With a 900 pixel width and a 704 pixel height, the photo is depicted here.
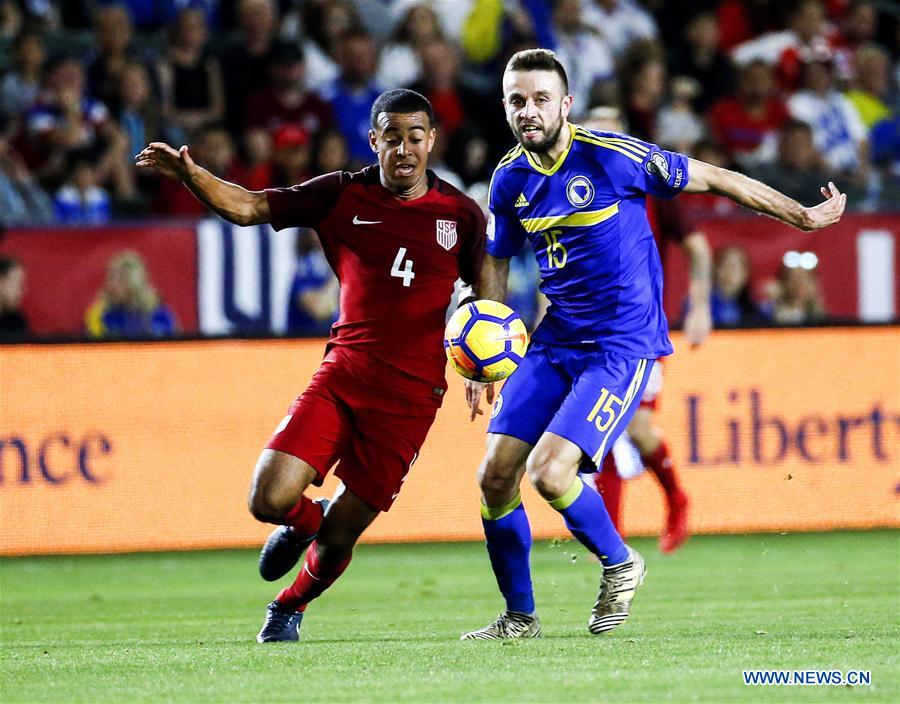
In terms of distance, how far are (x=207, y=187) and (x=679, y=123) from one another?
886 centimetres

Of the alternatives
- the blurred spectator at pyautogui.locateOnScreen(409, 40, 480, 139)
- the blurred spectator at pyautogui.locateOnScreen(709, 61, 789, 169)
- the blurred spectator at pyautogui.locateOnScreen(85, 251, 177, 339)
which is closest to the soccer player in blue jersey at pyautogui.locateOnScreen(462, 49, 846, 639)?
the blurred spectator at pyautogui.locateOnScreen(85, 251, 177, 339)

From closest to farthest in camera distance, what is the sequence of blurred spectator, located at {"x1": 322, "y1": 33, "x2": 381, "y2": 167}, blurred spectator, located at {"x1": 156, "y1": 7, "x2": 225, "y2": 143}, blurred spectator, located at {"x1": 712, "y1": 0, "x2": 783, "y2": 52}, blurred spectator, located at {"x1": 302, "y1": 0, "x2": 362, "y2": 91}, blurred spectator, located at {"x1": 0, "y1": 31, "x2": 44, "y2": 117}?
blurred spectator, located at {"x1": 0, "y1": 31, "x2": 44, "y2": 117}, blurred spectator, located at {"x1": 156, "y1": 7, "x2": 225, "y2": 143}, blurred spectator, located at {"x1": 322, "y1": 33, "x2": 381, "y2": 167}, blurred spectator, located at {"x1": 302, "y1": 0, "x2": 362, "y2": 91}, blurred spectator, located at {"x1": 712, "y1": 0, "x2": 783, "y2": 52}

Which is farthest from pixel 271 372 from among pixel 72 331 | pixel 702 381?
pixel 702 381

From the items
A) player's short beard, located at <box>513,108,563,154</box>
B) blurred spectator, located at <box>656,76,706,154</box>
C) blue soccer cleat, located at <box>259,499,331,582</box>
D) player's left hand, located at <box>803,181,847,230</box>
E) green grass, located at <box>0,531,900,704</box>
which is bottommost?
green grass, located at <box>0,531,900,704</box>

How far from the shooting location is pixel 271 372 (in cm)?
1105

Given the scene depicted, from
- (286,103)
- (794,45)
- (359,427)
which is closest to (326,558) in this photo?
(359,427)

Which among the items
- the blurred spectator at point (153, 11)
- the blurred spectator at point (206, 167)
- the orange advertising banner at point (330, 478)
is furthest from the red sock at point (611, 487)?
the blurred spectator at point (153, 11)

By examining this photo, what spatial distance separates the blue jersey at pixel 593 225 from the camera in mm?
6777

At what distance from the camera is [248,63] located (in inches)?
568

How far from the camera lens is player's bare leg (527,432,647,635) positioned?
21.6ft

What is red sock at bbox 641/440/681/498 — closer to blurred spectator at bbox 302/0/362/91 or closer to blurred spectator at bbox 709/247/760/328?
blurred spectator at bbox 709/247/760/328

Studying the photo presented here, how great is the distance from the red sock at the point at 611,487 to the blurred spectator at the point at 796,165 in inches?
206

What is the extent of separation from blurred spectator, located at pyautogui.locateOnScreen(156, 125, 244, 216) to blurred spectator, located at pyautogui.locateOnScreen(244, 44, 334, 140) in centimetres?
79

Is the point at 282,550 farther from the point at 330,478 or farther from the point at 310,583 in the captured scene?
the point at 330,478
